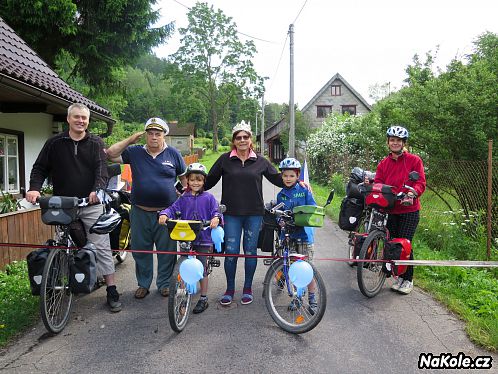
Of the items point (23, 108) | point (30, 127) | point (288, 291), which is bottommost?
point (288, 291)

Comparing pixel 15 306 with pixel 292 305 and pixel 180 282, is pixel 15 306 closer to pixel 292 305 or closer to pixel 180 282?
pixel 180 282

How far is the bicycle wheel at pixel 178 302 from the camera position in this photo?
3711 millimetres

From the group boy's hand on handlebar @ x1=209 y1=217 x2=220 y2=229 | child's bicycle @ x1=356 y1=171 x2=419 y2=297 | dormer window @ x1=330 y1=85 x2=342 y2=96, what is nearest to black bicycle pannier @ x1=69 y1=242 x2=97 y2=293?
boy's hand on handlebar @ x1=209 y1=217 x2=220 y2=229

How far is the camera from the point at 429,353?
3.45 metres

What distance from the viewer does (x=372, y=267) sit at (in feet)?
16.3

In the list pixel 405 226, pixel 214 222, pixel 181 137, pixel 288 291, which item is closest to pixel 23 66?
pixel 214 222

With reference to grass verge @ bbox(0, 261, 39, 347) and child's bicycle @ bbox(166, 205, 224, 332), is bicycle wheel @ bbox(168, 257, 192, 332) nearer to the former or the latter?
child's bicycle @ bbox(166, 205, 224, 332)

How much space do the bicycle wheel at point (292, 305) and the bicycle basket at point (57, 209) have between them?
199 cm

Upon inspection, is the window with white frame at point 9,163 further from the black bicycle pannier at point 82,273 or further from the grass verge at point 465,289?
the grass verge at point 465,289

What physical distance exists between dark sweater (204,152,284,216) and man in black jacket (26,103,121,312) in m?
1.17

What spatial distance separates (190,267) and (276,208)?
108cm

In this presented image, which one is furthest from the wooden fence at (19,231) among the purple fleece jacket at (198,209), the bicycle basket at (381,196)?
the bicycle basket at (381,196)

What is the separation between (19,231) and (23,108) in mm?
2495

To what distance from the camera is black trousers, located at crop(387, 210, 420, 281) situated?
196 inches
